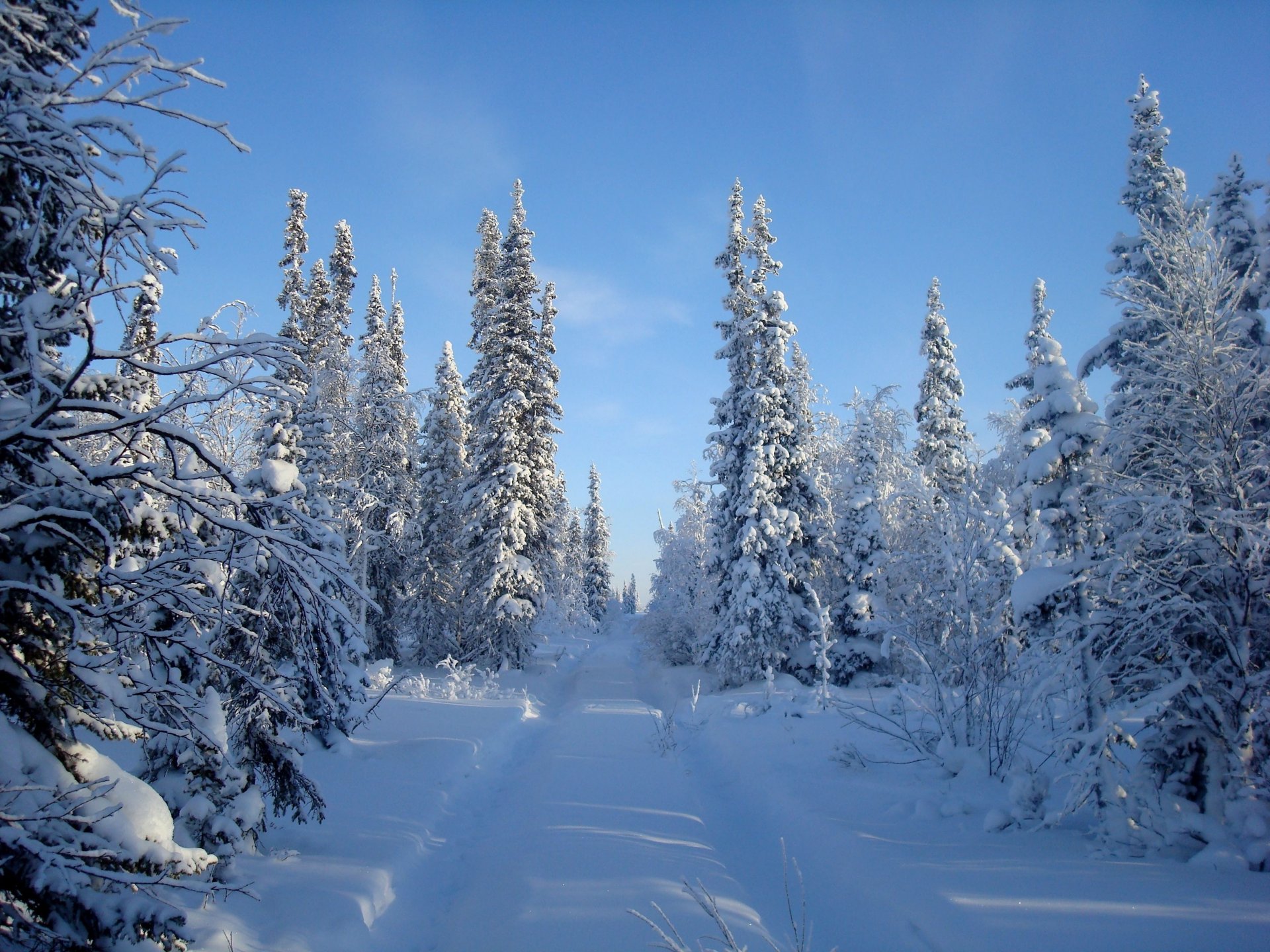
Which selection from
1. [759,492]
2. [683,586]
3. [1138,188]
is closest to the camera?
[1138,188]

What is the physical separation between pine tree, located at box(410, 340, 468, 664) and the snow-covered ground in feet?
46.5

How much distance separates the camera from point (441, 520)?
88.8 feet

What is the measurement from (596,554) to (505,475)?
44.1 metres

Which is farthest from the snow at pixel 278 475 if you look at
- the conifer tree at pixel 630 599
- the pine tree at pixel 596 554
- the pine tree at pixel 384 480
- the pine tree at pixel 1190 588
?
the conifer tree at pixel 630 599

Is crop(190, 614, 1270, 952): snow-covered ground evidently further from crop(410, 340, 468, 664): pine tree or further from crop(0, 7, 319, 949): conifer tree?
crop(410, 340, 468, 664): pine tree

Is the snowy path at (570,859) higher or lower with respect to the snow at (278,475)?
lower

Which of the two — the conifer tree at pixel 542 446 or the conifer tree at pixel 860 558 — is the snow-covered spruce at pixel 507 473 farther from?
the conifer tree at pixel 860 558

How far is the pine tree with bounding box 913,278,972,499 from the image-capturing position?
26375mm

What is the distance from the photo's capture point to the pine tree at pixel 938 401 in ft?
86.5

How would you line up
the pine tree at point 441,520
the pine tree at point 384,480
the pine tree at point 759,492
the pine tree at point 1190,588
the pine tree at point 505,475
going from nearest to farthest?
1. the pine tree at point 1190,588
2. the pine tree at point 759,492
3. the pine tree at point 384,480
4. the pine tree at point 505,475
5. the pine tree at point 441,520

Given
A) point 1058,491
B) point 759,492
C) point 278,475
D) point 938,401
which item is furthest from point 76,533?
point 938,401

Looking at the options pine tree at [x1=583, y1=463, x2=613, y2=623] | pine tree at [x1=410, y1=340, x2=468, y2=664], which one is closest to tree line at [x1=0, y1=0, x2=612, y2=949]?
pine tree at [x1=410, y1=340, x2=468, y2=664]

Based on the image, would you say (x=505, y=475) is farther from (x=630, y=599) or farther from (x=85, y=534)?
(x=630, y=599)

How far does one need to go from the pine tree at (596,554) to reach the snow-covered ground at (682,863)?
53007mm
